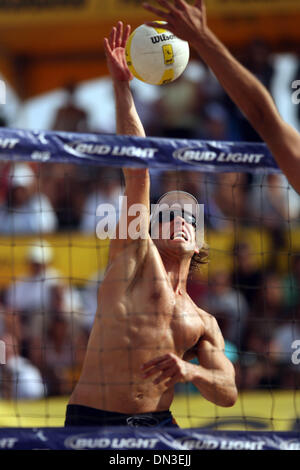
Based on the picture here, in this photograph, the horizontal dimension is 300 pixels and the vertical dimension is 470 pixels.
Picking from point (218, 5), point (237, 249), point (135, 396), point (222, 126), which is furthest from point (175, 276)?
point (218, 5)

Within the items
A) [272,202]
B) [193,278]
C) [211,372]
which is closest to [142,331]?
[211,372]

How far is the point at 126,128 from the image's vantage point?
4469 millimetres

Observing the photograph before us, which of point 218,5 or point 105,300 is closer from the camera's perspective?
point 105,300

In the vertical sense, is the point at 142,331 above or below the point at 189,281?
below

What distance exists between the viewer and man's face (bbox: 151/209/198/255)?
438cm

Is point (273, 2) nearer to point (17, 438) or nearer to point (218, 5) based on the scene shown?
point (218, 5)

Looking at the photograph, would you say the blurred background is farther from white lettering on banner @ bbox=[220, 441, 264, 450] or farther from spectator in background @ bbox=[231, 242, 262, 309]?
white lettering on banner @ bbox=[220, 441, 264, 450]

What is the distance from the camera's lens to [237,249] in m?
7.82

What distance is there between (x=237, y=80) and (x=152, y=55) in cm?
172

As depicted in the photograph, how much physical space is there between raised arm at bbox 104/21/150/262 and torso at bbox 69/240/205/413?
12 cm

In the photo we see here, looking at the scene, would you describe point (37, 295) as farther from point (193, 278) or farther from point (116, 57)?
point (116, 57)

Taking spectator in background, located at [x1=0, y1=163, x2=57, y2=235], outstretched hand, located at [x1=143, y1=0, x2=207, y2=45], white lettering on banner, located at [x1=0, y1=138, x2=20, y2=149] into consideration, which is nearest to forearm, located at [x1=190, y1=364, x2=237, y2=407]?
white lettering on banner, located at [x1=0, y1=138, x2=20, y2=149]

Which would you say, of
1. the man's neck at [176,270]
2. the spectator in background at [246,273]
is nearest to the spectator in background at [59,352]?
the spectator in background at [246,273]

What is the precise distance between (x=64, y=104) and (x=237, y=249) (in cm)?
377
